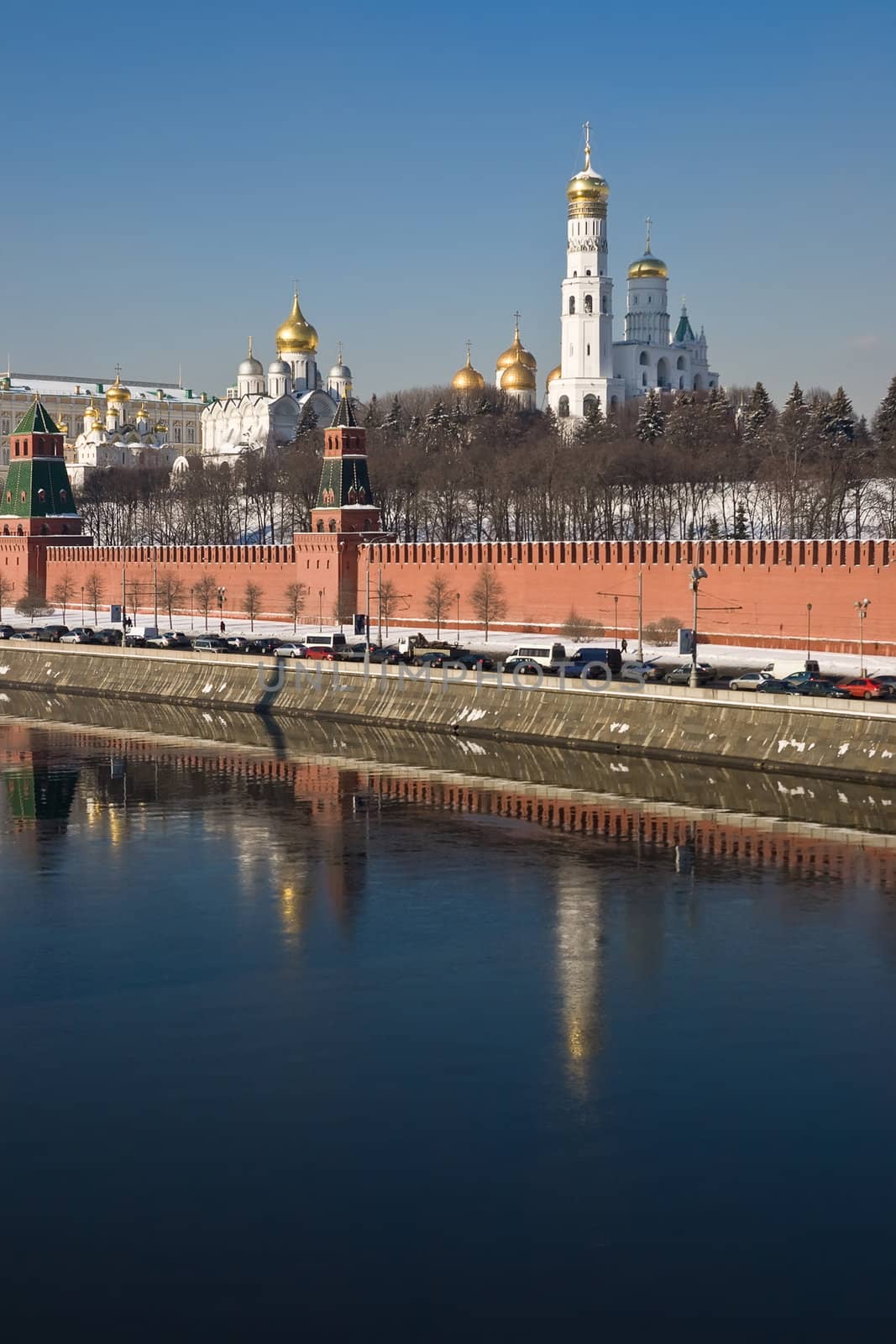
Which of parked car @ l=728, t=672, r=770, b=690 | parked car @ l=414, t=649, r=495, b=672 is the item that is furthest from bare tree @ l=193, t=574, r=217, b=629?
parked car @ l=728, t=672, r=770, b=690

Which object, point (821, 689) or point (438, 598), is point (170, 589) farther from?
point (821, 689)

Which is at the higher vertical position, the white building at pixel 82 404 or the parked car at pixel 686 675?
the white building at pixel 82 404

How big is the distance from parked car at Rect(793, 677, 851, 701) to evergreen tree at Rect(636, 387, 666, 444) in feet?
123

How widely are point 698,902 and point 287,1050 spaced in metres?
6.22

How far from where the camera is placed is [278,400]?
3346 inches

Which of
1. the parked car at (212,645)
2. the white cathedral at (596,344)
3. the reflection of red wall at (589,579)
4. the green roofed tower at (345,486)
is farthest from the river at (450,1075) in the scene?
the white cathedral at (596,344)

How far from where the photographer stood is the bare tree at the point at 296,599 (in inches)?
1802

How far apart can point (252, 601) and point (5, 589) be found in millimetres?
11205

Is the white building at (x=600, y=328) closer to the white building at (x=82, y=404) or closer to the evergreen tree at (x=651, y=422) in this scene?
the evergreen tree at (x=651, y=422)

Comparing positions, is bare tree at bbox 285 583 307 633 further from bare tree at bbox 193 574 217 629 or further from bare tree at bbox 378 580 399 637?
bare tree at bbox 193 574 217 629

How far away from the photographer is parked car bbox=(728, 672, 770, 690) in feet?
94.0

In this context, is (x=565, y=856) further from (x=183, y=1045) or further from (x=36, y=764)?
(x=36, y=764)

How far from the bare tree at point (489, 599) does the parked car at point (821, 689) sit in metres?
14.2

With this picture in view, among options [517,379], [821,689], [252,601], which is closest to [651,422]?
[517,379]
